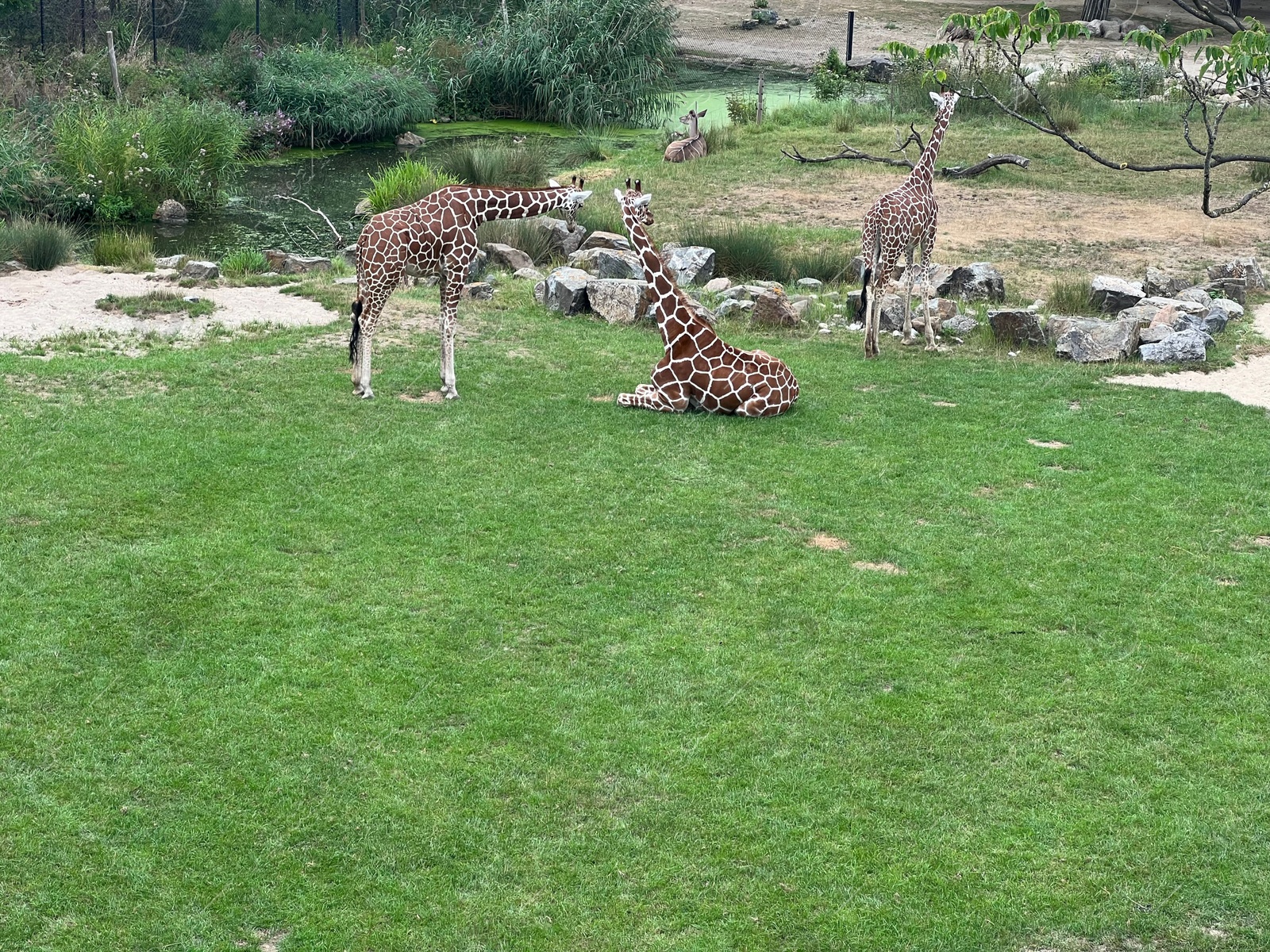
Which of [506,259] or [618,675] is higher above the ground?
[506,259]

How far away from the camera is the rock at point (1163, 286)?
15266 millimetres

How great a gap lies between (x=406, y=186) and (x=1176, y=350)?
10.3 metres

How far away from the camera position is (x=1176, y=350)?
12.8 metres

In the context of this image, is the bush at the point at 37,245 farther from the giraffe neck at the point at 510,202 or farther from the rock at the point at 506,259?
the giraffe neck at the point at 510,202

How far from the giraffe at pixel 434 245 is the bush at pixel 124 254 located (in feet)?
18.5

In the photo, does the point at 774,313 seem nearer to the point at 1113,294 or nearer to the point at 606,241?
the point at 606,241

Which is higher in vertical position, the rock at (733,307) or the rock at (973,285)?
the rock at (973,285)

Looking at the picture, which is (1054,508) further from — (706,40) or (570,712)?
(706,40)

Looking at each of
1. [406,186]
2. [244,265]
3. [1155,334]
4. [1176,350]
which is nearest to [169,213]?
[406,186]

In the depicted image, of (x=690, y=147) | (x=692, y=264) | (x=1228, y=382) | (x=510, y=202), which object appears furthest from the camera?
(x=690, y=147)

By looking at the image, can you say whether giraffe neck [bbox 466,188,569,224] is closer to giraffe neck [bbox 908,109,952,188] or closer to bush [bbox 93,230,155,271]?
giraffe neck [bbox 908,109,952,188]

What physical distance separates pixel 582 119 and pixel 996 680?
22.7m

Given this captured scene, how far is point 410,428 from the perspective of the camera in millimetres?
10484

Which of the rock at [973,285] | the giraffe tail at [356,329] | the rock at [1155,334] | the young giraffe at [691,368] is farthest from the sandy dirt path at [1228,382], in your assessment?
the giraffe tail at [356,329]
